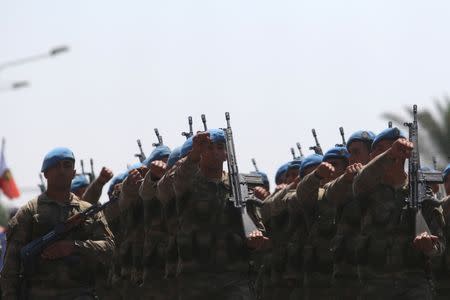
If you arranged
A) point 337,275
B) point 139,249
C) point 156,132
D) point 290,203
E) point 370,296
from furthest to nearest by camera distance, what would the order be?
point 156,132 → point 139,249 → point 290,203 → point 337,275 → point 370,296

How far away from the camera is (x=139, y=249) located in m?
17.6

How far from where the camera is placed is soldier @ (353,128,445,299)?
44.0 ft

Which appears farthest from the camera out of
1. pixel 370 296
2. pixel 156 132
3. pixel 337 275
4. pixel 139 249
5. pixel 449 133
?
pixel 449 133

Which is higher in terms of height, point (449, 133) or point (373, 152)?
point (449, 133)

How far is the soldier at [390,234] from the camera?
13.4 meters

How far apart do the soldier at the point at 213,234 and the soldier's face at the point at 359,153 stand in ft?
6.80

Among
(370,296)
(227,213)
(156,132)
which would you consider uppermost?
(156,132)

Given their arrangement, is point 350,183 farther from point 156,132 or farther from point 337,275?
point 156,132

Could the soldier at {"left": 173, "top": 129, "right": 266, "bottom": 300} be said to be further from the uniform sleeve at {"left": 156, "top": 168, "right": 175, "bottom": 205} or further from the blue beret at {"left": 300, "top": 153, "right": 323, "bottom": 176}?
the blue beret at {"left": 300, "top": 153, "right": 323, "bottom": 176}

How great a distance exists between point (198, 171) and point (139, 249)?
4.15 metres

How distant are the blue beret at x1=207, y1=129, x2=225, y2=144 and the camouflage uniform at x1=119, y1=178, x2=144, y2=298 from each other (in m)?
2.87

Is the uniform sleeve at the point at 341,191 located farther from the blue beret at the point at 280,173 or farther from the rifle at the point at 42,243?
the blue beret at the point at 280,173

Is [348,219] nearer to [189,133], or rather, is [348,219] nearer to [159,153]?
[189,133]

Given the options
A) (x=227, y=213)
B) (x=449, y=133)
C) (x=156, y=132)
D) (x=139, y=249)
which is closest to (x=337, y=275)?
(x=227, y=213)
